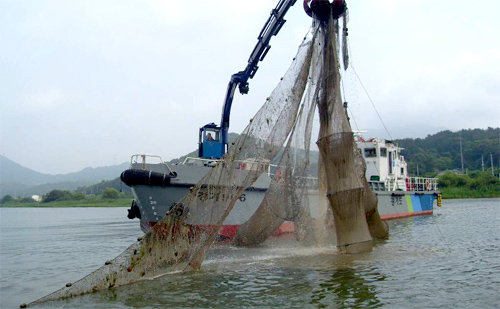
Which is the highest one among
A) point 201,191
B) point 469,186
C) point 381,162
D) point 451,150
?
point 451,150

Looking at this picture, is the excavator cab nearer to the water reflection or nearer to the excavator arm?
the excavator arm

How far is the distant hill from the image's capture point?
4505 inches

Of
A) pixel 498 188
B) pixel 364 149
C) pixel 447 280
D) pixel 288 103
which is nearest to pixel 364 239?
pixel 447 280

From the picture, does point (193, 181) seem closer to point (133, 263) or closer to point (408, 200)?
point (133, 263)

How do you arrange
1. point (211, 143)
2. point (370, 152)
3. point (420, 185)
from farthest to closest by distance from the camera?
point (420, 185) → point (370, 152) → point (211, 143)

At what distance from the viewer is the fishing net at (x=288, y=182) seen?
970 cm

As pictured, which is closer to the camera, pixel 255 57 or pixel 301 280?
pixel 301 280

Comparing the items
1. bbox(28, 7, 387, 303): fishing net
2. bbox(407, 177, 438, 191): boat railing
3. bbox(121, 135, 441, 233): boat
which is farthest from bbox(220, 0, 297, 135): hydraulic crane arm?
bbox(407, 177, 438, 191): boat railing

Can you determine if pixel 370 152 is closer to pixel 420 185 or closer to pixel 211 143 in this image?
pixel 420 185

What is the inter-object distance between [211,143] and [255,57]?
4995 mm

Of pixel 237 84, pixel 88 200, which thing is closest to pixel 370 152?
pixel 237 84

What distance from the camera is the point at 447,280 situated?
9789 millimetres

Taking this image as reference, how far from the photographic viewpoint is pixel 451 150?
5182 inches

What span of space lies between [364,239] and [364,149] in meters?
21.5
